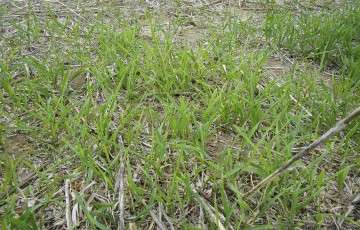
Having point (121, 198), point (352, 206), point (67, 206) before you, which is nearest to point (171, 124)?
point (121, 198)

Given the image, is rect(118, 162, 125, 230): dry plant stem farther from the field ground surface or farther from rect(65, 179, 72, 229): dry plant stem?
rect(65, 179, 72, 229): dry plant stem

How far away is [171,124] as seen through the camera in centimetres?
139

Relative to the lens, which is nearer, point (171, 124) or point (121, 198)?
point (121, 198)

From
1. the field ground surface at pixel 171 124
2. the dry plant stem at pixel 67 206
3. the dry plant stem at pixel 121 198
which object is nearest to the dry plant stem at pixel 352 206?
the field ground surface at pixel 171 124

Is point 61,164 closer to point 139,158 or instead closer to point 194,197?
point 139,158

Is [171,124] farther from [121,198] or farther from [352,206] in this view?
[352,206]

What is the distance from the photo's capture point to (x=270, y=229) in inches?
43.2

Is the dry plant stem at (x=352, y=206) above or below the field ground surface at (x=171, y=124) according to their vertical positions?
below

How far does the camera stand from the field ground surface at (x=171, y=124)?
1143 mm

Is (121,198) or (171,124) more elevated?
(171,124)

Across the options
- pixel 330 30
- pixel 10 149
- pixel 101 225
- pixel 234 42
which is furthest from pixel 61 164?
pixel 330 30

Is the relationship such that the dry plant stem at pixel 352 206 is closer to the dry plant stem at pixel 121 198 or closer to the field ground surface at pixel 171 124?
the field ground surface at pixel 171 124

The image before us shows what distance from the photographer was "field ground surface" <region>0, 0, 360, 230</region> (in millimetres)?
1143

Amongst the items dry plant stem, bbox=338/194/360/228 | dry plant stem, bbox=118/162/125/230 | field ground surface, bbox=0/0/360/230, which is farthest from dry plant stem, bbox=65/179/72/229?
dry plant stem, bbox=338/194/360/228
